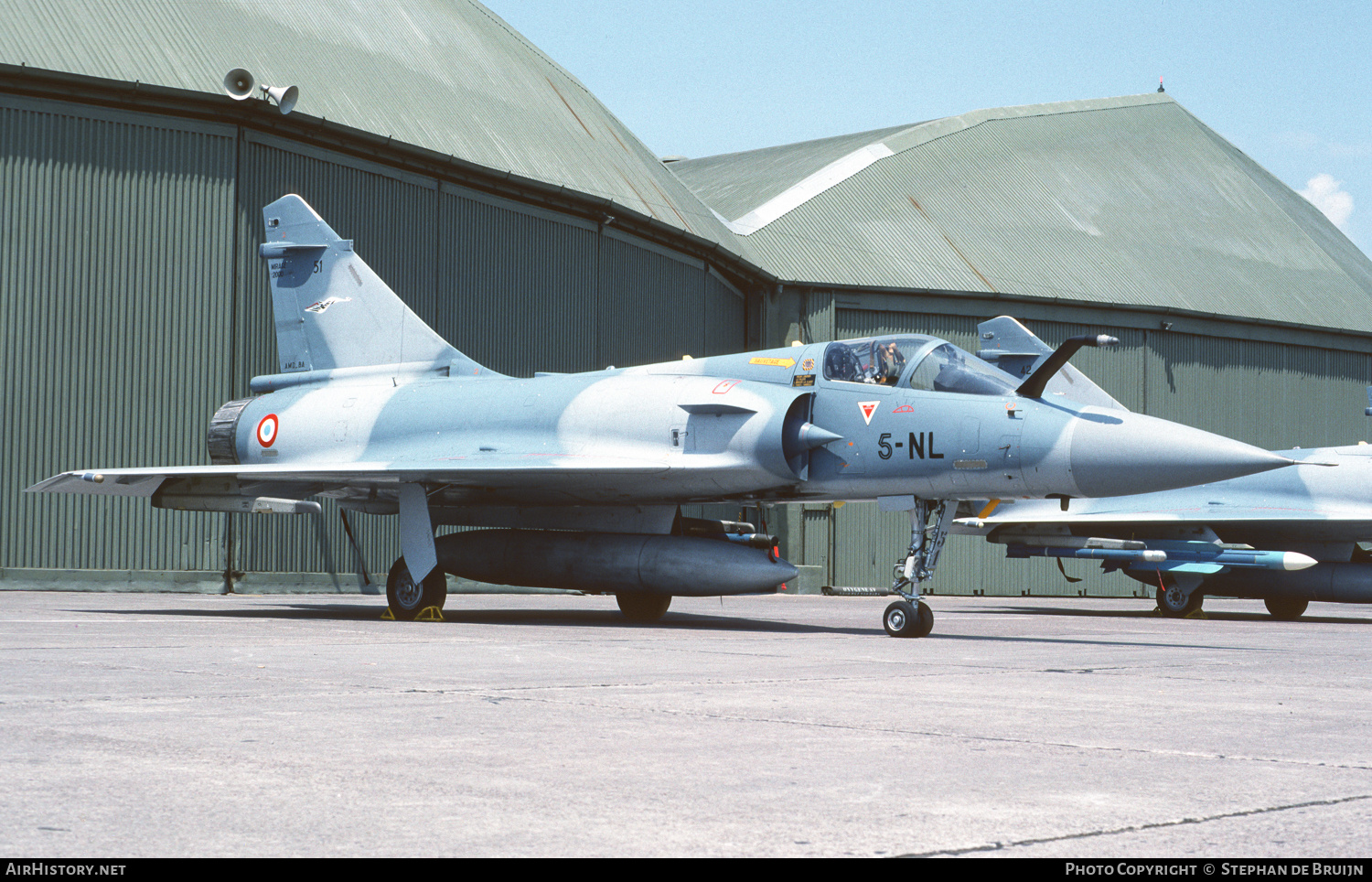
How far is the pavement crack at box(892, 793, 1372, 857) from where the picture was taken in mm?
2969

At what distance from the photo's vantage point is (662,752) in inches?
172

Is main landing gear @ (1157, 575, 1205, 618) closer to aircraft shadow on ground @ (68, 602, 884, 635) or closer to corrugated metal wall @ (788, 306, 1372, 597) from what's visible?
aircraft shadow on ground @ (68, 602, 884, 635)

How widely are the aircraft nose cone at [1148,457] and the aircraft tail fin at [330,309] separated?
23.9 feet

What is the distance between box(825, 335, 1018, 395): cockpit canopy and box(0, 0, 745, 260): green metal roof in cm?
1131

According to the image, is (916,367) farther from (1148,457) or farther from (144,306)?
(144,306)

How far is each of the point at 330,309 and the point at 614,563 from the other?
5.15 m

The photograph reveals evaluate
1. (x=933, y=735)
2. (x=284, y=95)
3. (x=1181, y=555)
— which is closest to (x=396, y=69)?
(x=284, y=95)

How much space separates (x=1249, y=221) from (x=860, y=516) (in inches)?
662

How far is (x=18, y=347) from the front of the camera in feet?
60.3

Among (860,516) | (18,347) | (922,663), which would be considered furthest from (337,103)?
(922,663)

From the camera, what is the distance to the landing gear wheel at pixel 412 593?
1326 cm

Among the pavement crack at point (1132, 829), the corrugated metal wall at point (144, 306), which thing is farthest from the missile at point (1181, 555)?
the pavement crack at point (1132, 829)

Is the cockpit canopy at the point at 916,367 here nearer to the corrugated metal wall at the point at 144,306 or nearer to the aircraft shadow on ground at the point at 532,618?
the aircraft shadow on ground at the point at 532,618
